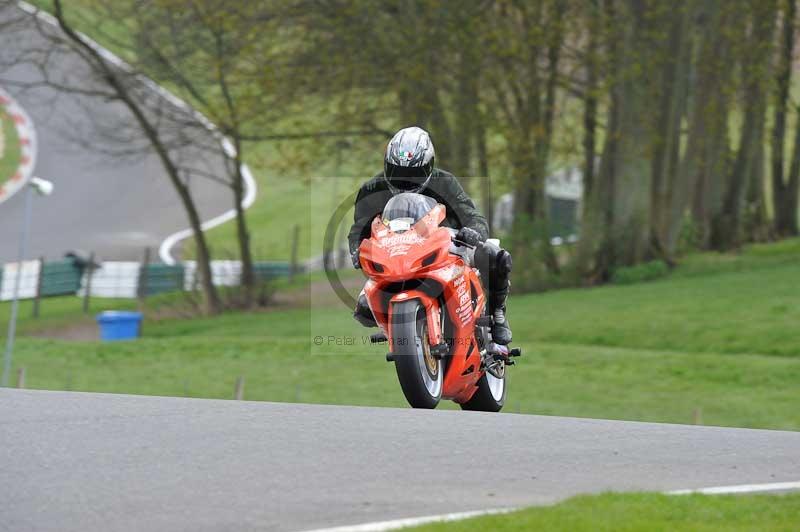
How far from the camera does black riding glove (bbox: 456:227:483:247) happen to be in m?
10.0

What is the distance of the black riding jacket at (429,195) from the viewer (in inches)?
398

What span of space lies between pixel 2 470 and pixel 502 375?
516 centimetres

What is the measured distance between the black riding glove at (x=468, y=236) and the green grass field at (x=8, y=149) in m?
42.8

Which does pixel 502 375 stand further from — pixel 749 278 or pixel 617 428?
pixel 749 278

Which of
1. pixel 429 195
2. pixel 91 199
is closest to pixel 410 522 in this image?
pixel 429 195

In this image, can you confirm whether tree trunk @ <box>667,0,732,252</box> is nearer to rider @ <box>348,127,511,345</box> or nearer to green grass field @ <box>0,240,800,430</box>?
green grass field @ <box>0,240,800,430</box>

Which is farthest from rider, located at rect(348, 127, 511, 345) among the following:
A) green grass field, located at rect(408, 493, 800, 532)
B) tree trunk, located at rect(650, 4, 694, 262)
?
tree trunk, located at rect(650, 4, 694, 262)

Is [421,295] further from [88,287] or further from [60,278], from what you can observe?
[60,278]

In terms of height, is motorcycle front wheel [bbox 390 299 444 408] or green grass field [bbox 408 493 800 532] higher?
motorcycle front wheel [bbox 390 299 444 408]

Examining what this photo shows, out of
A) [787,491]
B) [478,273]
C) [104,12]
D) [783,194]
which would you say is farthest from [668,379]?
[783,194]

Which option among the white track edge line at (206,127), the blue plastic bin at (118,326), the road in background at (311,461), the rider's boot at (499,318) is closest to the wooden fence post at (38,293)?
the white track edge line at (206,127)

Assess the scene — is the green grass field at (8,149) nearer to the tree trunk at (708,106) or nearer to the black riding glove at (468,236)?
the tree trunk at (708,106)

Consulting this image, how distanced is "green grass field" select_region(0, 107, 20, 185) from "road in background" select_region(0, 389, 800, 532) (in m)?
42.6

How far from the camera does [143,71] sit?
35625 millimetres
